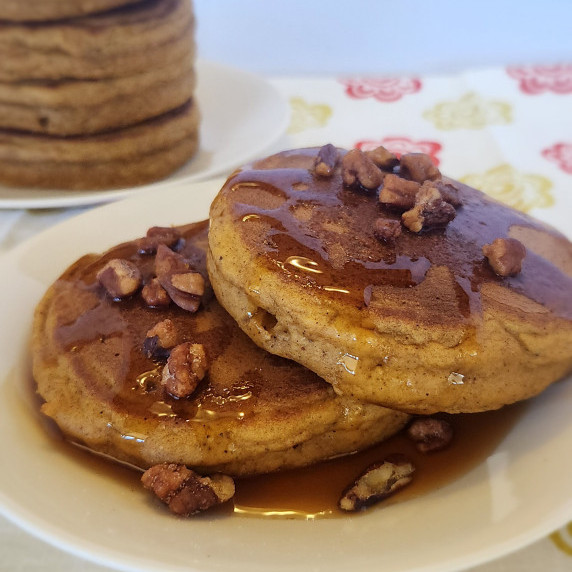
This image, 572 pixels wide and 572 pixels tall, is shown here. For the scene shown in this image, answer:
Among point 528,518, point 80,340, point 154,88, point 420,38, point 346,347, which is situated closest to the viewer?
point 528,518

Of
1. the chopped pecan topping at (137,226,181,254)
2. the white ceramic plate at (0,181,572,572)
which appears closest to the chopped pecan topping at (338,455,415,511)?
the white ceramic plate at (0,181,572,572)

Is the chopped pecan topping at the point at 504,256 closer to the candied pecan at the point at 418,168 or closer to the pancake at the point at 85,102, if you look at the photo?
the candied pecan at the point at 418,168

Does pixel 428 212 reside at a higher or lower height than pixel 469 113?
higher

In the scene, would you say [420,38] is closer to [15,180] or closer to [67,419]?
[15,180]

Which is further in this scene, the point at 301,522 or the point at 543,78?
the point at 543,78

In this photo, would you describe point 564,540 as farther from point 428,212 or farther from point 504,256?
point 428,212

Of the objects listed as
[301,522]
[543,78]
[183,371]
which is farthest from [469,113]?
[301,522]

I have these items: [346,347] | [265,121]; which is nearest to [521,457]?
[346,347]
